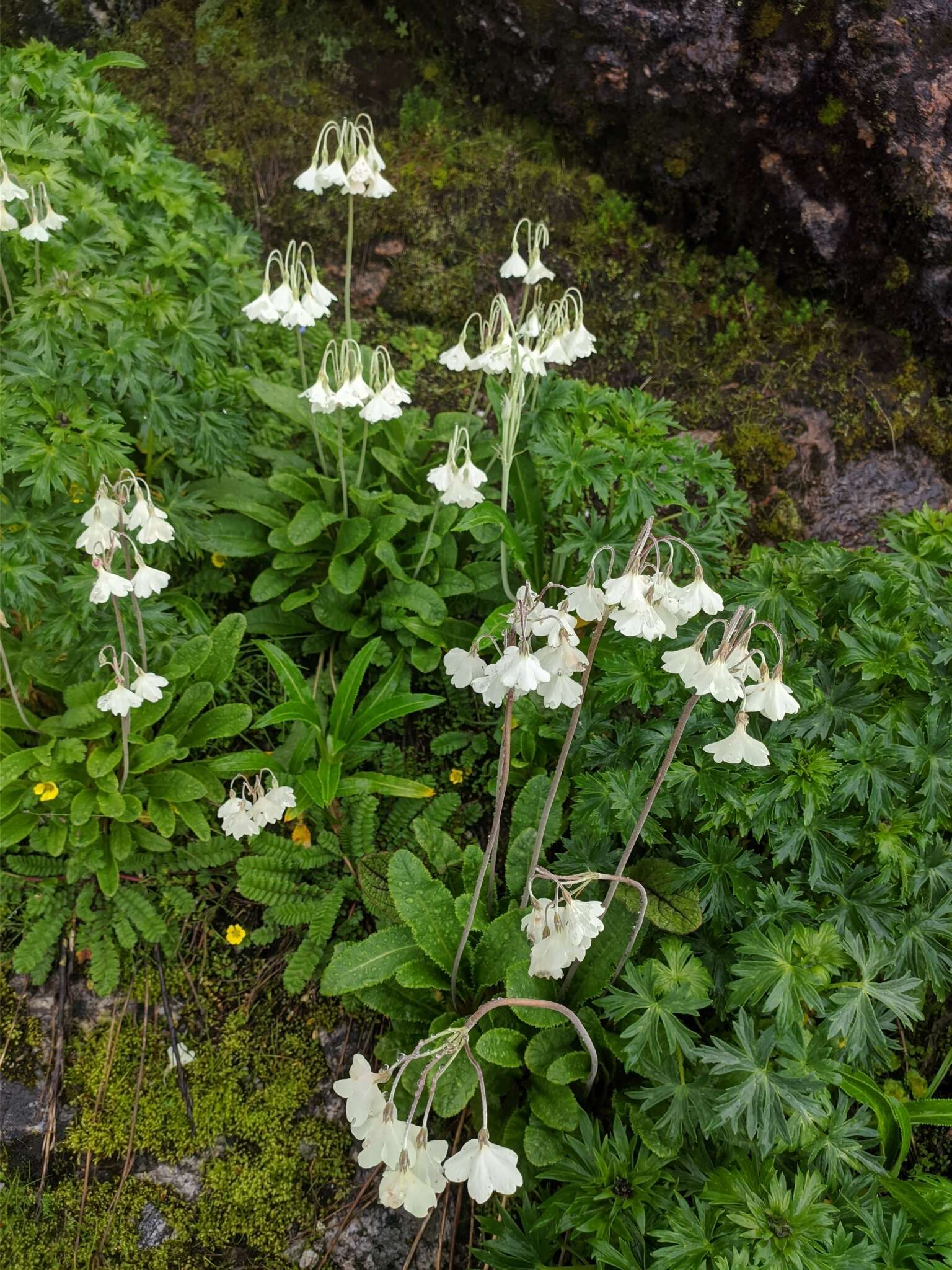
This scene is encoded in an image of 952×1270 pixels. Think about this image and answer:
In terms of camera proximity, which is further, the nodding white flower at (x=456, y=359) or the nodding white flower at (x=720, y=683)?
the nodding white flower at (x=456, y=359)

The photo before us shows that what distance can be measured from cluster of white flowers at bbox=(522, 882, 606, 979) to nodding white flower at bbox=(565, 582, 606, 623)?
618 millimetres

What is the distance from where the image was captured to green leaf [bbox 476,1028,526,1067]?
2.48 m

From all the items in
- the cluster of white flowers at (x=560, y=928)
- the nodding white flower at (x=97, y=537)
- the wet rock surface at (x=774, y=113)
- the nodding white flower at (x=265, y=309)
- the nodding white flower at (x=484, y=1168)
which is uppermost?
the wet rock surface at (x=774, y=113)

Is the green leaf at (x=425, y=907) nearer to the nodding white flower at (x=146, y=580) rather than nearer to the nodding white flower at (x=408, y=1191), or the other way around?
the nodding white flower at (x=408, y=1191)

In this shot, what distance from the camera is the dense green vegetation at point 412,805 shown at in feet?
7.58

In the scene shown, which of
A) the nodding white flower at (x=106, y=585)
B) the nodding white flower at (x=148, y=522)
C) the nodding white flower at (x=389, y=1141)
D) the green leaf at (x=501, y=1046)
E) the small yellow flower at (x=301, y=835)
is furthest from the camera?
the small yellow flower at (x=301, y=835)

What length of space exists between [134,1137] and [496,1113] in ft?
4.06

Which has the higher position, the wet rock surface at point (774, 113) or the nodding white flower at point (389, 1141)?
the wet rock surface at point (774, 113)

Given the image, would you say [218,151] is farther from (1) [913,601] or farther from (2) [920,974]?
(2) [920,974]

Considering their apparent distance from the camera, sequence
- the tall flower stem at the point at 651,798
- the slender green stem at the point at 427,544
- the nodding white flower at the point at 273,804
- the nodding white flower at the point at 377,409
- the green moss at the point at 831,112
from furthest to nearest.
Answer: the green moss at the point at 831,112 → the slender green stem at the point at 427,544 → the nodding white flower at the point at 377,409 → the nodding white flower at the point at 273,804 → the tall flower stem at the point at 651,798

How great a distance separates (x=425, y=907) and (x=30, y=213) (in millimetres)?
2694

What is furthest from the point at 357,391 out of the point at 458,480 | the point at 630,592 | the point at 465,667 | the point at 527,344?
the point at 630,592

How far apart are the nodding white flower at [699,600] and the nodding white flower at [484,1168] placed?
1.17m

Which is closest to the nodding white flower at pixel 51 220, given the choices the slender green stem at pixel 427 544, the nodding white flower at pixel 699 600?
the slender green stem at pixel 427 544
